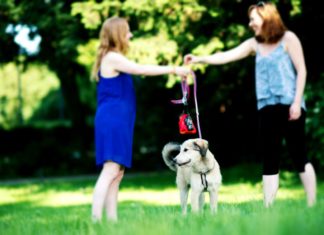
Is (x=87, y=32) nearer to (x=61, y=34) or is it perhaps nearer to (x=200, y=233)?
(x=61, y=34)

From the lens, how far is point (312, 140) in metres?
15.2

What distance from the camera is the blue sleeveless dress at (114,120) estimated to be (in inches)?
242

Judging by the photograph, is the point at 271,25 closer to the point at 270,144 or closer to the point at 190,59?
the point at 190,59

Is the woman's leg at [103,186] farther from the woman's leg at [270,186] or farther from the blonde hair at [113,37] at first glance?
the woman's leg at [270,186]

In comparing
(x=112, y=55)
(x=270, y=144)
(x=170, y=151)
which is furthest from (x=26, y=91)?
(x=270, y=144)

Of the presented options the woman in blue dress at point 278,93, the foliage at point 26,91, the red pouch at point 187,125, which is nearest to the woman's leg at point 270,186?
the woman in blue dress at point 278,93

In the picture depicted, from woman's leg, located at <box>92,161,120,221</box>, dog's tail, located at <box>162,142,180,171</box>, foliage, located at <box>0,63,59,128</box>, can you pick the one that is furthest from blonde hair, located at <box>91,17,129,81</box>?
foliage, located at <box>0,63,59,128</box>

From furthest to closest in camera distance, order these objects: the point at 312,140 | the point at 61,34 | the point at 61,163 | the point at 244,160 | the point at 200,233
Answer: the point at 61,163 < the point at 244,160 < the point at 61,34 < the point at 312,140 < the point at 200,233

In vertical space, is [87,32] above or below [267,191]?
above

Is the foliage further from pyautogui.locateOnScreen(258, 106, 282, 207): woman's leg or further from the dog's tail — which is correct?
pyautogui.locateOnScreen(258, 106, 282, 207): woman's leg

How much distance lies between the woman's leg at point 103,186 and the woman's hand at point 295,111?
1748 millimetres

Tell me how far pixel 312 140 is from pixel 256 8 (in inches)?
375

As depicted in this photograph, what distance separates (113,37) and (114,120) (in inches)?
32.9

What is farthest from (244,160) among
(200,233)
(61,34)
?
(200,233)
